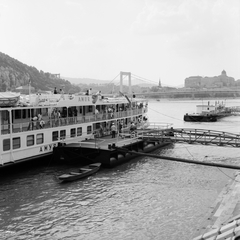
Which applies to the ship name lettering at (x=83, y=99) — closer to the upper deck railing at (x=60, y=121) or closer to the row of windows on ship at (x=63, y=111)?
the row of windows on ship at (x=63, y=111)

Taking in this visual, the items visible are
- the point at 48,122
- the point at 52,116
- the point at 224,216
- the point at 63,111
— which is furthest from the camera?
the point at 63,111

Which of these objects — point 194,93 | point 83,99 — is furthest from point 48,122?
point 194,93

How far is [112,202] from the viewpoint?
20.1 m

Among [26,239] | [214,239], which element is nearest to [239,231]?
[214,239]

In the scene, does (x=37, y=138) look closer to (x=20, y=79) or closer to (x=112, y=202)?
(x=112, y=202)

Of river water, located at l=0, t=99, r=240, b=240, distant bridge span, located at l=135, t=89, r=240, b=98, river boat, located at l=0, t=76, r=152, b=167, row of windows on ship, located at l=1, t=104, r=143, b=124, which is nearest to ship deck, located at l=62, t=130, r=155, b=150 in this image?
river boat, located at l=0, t=76, r=152, b=167

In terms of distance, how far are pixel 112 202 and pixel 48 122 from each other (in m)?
12.0

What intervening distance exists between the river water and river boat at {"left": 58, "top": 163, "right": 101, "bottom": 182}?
1.53ft

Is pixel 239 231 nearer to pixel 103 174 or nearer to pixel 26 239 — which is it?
pixel 26 239

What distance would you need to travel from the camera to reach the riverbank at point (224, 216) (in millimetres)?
12094

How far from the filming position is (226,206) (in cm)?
1616

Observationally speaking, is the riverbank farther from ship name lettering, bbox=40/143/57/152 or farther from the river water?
ship name lettering, bbox=40/143/57/152

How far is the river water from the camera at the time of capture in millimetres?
16297

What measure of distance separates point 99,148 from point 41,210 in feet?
32.6
